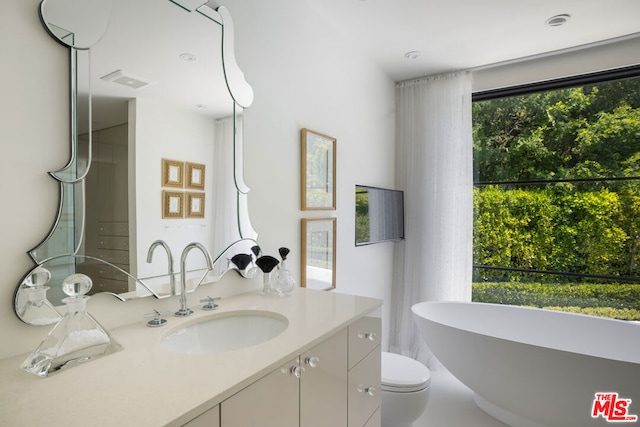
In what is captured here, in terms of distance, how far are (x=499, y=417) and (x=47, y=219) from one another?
270cm

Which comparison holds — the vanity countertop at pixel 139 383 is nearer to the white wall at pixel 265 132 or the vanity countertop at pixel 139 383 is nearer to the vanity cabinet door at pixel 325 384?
the vanity cabinet door at pixel 325 384

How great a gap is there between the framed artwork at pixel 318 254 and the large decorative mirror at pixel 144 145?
484mm

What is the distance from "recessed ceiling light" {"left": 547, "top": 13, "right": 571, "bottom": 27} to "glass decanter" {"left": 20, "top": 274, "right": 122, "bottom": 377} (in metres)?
2.91

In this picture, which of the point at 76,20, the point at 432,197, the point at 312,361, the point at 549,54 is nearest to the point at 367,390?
the point at 312,361

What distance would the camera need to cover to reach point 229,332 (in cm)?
134

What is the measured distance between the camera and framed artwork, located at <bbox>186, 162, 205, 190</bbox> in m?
1.42

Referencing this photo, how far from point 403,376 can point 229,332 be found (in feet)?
3.77

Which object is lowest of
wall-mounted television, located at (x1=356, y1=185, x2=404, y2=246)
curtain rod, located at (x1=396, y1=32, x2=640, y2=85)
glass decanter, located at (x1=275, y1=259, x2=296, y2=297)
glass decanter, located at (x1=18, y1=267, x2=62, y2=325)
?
glass decanter, located at (x1=275, y1=259, x2=296, y2=297)

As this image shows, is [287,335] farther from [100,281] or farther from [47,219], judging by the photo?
[47,219]

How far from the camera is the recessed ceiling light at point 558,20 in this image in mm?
2318

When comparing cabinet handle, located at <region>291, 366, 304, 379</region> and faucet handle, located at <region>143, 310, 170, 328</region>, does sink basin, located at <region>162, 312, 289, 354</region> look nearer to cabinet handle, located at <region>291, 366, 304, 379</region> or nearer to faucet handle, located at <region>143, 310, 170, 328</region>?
faucet handle, located at <region>143, 310, 170, 328</region>

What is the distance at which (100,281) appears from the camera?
1.11 m

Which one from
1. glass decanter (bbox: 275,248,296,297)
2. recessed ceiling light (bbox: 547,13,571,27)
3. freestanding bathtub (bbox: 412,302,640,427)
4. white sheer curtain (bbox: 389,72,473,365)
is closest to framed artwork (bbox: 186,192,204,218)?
glass decanter (bbox: 275,248,296,297)

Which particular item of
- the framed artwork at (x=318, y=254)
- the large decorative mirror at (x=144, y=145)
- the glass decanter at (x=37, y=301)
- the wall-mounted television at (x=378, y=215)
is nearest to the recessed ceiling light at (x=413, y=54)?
the wall-mounted television at (x=378, y=215)
